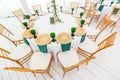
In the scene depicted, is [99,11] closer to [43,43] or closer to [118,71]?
[118,71]

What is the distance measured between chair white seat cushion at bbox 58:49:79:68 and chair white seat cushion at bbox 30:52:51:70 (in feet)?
0.82

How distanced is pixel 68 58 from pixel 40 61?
55 centimetres

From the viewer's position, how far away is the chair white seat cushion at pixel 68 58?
176 cm

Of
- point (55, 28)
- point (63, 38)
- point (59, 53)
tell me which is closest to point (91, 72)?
point (59, 53)

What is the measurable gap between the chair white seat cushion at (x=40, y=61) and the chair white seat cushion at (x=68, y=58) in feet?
0.82

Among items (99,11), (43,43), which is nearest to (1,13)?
(43,43)

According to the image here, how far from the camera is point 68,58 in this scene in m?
1.84

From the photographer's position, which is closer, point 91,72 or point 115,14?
point 91,72

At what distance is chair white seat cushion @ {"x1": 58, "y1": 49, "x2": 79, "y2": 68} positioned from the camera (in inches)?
69.5

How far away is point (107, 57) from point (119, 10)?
5.93 feet

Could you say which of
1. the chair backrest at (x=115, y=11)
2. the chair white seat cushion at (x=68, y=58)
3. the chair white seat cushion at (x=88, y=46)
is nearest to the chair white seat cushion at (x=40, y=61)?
the chair white seat cushion at (x=68, y=58)

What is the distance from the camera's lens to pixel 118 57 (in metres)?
2.40

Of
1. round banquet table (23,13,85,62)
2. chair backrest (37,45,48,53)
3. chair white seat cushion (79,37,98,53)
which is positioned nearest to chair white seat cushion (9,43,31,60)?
round banquet table (23,13,85,62)

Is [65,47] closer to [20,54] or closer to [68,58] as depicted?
[68,58]
